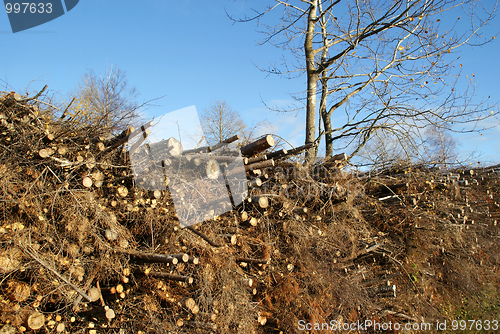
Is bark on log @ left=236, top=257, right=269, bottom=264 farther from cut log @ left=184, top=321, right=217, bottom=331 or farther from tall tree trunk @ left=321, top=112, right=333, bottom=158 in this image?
tall tree trunk @ left=321, top=112, right=333, bottom=158

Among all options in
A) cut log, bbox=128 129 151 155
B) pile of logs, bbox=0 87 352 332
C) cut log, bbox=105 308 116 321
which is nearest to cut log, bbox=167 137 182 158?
pile of logs, bbox=0 87 352 332

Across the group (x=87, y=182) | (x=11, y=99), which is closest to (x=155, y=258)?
(x=87, y=182)

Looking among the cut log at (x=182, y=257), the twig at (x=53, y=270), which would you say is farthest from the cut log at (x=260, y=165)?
the twig at (x=53, y=270)

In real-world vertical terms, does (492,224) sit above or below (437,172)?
below

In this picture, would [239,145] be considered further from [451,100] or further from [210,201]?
[451,100]

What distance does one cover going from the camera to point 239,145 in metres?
6.22

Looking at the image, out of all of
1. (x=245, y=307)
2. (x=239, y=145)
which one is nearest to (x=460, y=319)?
(x=245, y=307)

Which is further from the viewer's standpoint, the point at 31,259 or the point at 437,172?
the point at 437,172

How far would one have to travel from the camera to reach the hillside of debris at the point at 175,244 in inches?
146

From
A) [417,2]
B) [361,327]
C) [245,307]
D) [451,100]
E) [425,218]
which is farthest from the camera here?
[451,100]

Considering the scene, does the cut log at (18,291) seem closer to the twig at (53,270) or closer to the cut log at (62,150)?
the twig at (53,270)

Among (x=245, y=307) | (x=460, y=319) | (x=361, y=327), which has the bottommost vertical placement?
(x=460, y=319)

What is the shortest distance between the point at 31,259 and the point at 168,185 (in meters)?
1.82

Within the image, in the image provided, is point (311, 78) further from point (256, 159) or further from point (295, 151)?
point (256, 159)
